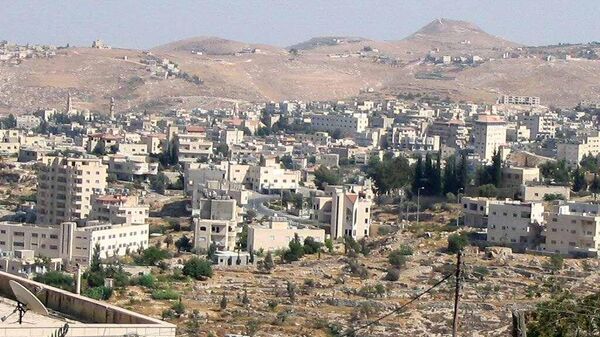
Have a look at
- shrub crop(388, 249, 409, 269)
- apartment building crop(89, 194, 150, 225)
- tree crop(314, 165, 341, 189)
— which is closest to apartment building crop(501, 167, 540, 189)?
tree crop(314, 165, 341, 189)

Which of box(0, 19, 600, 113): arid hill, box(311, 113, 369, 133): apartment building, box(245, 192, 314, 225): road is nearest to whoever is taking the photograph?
box(245, 192, 314, 225): road

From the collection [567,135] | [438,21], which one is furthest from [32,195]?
[438,21]

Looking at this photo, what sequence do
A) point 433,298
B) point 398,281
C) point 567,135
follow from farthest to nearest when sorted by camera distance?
point 567,135 → point 398,281 → point 433,298

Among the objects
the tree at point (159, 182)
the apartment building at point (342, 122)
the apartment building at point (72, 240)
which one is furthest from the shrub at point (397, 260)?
the apartment building at point (342, 122)

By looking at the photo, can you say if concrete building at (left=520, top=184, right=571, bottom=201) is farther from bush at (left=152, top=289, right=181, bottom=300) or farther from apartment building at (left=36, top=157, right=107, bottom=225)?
bush at (left=152, top=289, right=181, bottom=300)

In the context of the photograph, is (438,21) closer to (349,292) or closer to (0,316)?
(349,292)

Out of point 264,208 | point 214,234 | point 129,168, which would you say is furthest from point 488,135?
point 214,234

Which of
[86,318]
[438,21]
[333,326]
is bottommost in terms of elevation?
[333,326]
